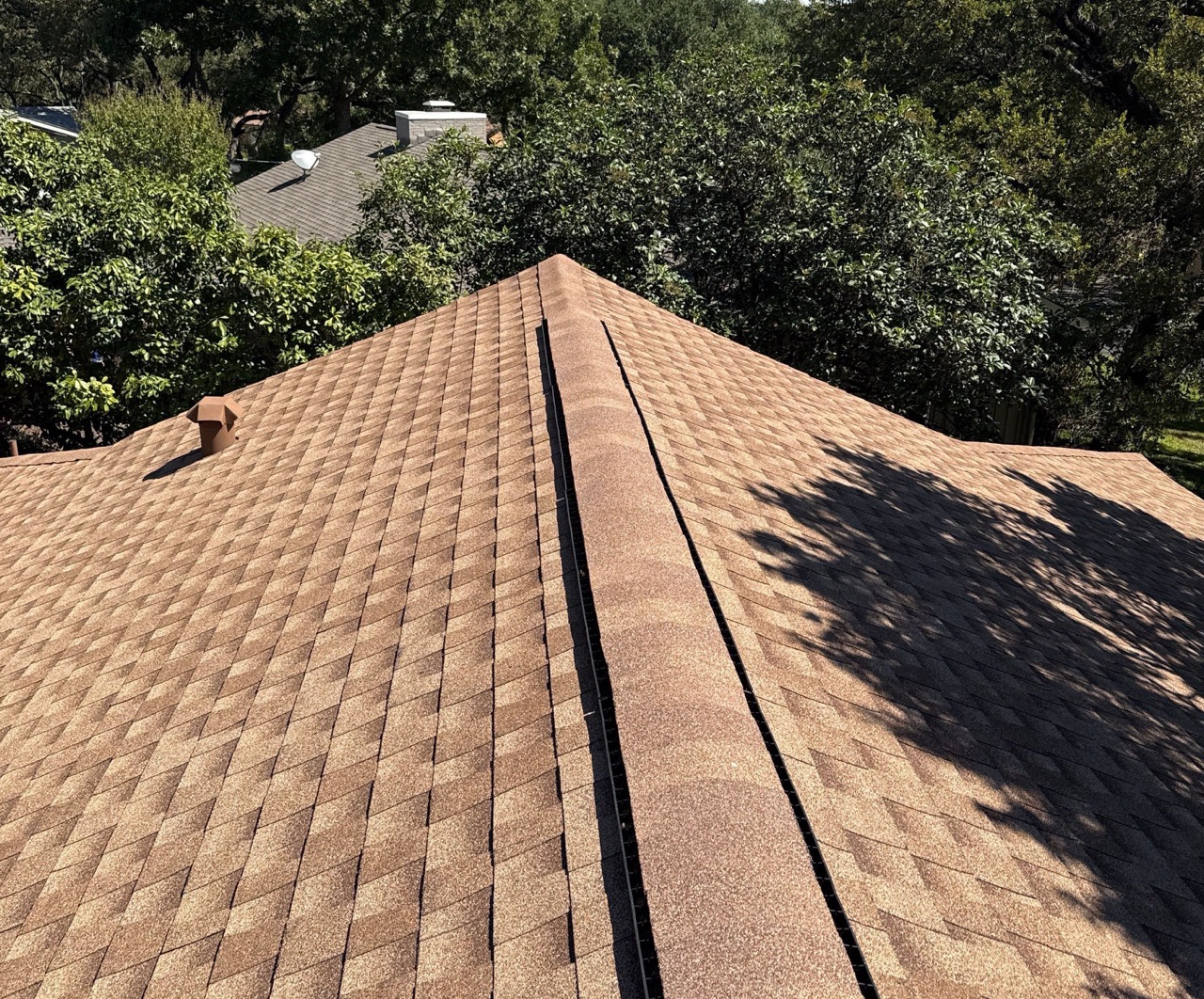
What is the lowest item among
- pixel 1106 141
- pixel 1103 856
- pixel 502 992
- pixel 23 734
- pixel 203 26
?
pixel 23 734

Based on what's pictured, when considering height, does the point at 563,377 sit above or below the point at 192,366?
above

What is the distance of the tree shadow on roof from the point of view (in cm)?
484

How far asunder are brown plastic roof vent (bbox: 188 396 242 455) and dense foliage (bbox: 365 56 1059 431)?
7845 mm

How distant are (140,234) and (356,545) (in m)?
10.3

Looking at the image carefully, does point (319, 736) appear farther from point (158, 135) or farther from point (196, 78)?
point (196, 78)

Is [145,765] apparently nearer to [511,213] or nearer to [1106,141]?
[511,213]

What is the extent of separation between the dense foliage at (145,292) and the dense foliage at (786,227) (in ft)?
8.17

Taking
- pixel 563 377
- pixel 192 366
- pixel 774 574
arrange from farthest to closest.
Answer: pixel 192 366 → pixel 563 377 → pixel 774 574

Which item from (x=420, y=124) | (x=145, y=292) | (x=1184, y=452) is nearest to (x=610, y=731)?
(x=145, y=292)

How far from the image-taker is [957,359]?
16.9 m

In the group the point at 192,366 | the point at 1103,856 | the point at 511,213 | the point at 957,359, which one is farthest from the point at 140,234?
the point at 1103,856

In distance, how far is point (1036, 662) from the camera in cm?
671

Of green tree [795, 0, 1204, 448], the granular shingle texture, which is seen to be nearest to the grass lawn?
green tree [795, 0, 1204, 448]

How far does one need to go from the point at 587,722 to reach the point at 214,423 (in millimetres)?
7554
